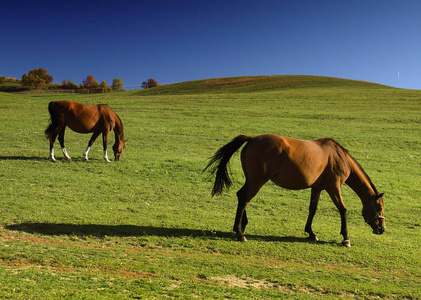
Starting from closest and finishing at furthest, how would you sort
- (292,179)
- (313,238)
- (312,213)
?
(292,179) → (313,238) → (312,213)

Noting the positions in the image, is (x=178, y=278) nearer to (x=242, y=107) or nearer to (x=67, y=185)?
(x=67, y=185)

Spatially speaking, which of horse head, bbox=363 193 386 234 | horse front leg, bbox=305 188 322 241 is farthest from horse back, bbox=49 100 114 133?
horse head, bbox=363 193 386 234

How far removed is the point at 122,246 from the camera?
7312mm

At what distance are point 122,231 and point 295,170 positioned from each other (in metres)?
4.08

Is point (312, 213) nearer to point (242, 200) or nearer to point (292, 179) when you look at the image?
point (292, 179)

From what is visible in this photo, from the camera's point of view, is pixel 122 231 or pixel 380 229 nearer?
pixel 122 231

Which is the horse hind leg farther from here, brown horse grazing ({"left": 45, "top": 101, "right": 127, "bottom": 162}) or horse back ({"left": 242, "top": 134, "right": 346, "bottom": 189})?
brown horse grazing ({"left": 45, "top": 101, "right": 127, "bottom": 162})

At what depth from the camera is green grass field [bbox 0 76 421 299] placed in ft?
18.6

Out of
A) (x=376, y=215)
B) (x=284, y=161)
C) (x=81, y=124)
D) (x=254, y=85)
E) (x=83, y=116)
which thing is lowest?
(x=376, y=215)

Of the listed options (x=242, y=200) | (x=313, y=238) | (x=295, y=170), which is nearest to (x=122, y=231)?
(x=242, y=200)

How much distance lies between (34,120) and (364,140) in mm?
22124

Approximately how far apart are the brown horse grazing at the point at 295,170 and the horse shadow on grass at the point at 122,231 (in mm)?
517

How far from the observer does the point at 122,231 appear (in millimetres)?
8172

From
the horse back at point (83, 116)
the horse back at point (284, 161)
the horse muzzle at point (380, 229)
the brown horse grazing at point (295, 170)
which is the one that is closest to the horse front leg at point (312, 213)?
the brown horse grazing at point (295, 170)
